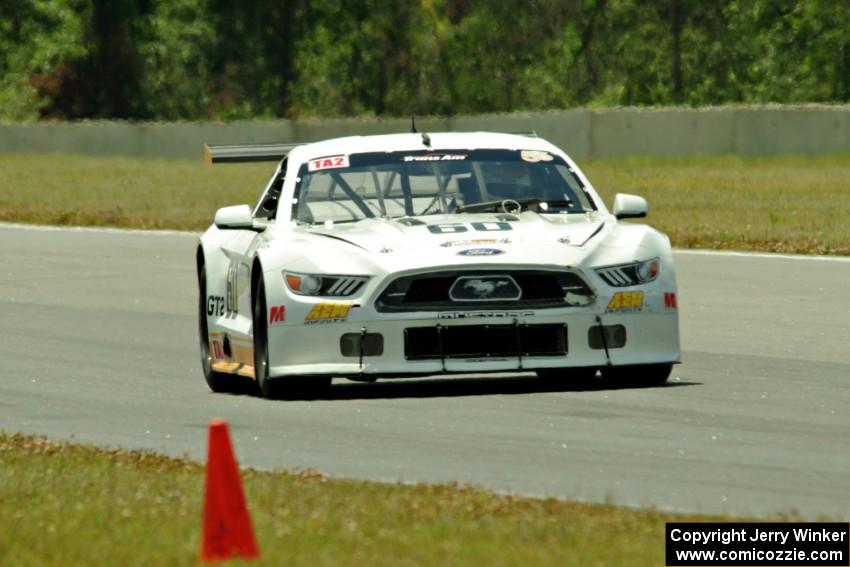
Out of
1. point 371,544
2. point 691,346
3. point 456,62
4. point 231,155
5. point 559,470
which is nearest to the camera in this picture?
point 371,544

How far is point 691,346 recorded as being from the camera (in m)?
15.4

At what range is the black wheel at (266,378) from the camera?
11.7 meters

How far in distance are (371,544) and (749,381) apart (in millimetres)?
6466

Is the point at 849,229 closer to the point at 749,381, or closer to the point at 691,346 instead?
the point at 691,346

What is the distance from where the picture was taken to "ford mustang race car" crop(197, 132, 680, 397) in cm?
1132

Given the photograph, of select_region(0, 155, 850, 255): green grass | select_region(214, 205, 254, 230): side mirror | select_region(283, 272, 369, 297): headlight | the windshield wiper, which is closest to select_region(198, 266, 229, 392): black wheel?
select_region(214, 205, 254, 230): side mirror

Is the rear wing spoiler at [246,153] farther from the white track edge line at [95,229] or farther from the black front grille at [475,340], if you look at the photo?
the white track edge line at [95,229]

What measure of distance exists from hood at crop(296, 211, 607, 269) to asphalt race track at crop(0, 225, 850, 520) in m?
0.79

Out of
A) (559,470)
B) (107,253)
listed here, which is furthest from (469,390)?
(107,253)

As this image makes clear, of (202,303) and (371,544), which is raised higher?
(371,544)

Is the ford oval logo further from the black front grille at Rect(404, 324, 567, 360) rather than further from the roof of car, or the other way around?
the roof of car

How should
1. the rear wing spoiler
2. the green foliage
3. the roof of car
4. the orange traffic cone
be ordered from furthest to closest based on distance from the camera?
the green foliage
the rear wing spoiler
the roof of car
the orange traffic cone

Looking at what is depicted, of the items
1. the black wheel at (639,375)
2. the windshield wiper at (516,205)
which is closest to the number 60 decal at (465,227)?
the windshield wiper at (516,205)

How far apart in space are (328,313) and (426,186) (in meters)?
1.42
